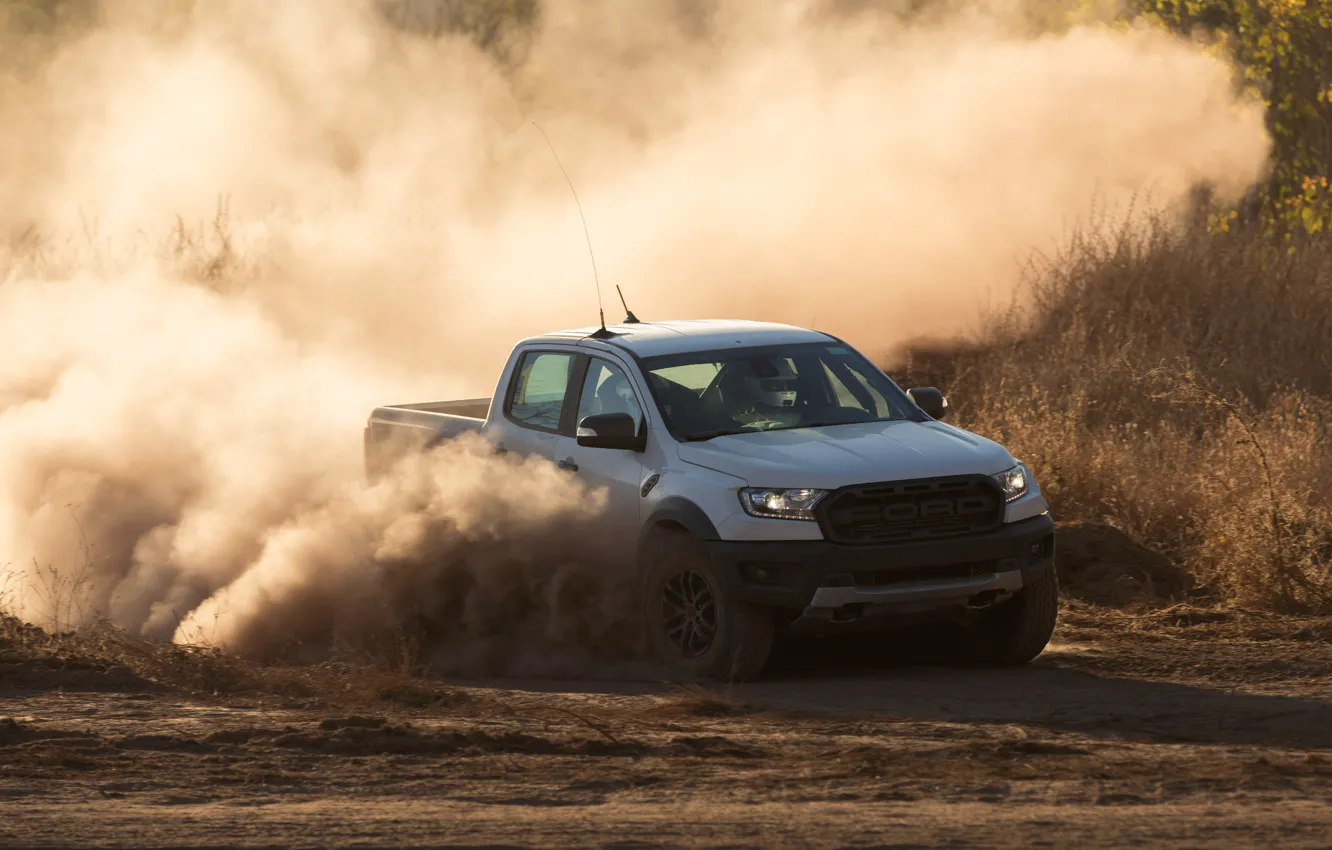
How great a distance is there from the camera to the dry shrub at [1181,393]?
13.1m

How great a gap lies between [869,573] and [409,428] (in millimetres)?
3807

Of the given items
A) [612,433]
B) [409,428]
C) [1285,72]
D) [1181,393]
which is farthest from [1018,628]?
[1285,72]

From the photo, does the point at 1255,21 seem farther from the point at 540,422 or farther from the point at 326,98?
the point at 540,422

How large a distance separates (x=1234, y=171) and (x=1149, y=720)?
20.4 m

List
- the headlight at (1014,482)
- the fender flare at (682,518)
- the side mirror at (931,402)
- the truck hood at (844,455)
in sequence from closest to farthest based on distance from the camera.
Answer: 1. the truck hood at (844,455)
2. the fender flare at (682,518)
3. the headlight at (1014,482)
4. the side mirror at (931,402)

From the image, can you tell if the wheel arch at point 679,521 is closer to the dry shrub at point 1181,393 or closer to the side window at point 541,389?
the side window at point 541,389

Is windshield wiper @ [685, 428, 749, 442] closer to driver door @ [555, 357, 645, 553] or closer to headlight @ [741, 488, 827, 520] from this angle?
driver door @ [555, 357, 645, 553]

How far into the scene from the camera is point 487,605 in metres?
11.2

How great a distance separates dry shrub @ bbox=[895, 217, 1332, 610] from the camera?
1315 cm

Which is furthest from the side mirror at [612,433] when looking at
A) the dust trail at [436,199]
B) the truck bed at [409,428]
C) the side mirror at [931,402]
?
the dust trail at [436,199]

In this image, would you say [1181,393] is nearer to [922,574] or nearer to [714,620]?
[922,574]

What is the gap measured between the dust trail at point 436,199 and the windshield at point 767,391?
12.1ft

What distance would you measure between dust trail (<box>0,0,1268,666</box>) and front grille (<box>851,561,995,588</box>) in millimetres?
5113

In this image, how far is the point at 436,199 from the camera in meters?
29.5
